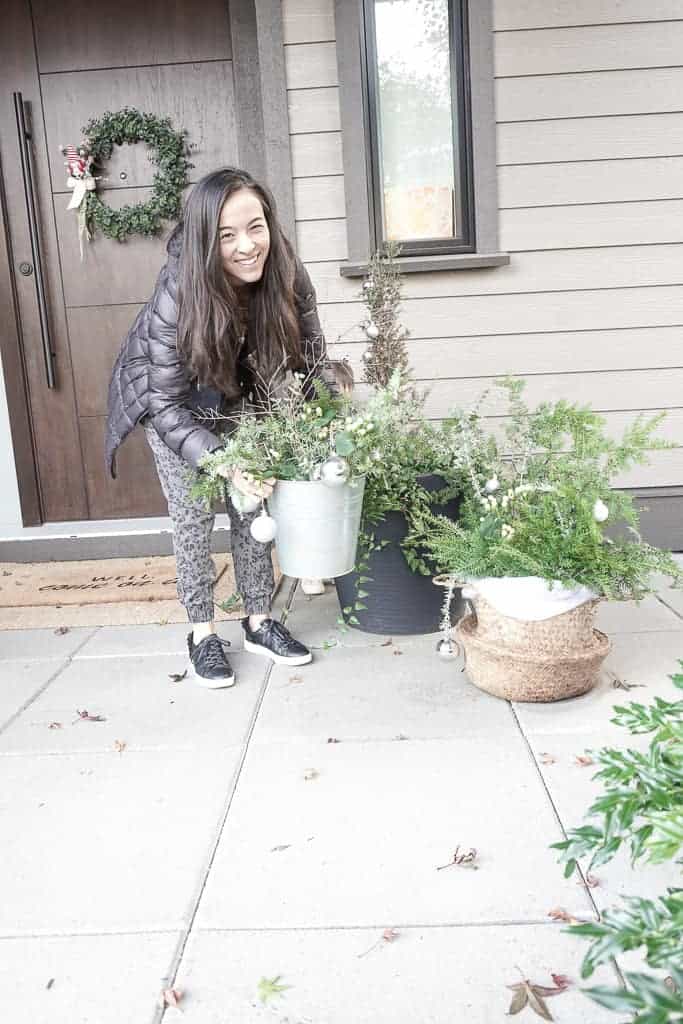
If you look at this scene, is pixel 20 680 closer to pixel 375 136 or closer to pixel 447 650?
pixel 447 650

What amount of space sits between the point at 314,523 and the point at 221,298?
644 mm

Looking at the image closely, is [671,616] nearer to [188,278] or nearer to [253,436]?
[253,436]

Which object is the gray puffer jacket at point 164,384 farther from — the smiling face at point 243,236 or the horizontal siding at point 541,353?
the horizontal siding at point 541,353

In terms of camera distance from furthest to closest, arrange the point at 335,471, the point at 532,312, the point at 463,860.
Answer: the point at 532,312 < the point at 335,471 < the point at 463,860

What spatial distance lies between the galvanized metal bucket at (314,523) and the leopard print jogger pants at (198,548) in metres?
0.34

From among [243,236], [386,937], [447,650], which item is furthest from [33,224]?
[386,937]

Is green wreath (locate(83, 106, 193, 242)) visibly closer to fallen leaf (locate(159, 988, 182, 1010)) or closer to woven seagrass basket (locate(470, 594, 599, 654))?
woven seagrass basket (locate(470, 594, 599, 654))

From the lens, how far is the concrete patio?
53.1 inches

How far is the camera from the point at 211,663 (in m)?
2.55

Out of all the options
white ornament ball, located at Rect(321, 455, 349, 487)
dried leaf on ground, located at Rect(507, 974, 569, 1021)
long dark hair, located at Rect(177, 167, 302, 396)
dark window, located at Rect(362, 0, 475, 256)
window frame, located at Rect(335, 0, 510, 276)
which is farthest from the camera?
dark window, located at Rect(362, 0, 475, 256)

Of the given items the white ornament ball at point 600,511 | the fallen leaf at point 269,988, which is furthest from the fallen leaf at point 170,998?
the white ornament ball at point 600,511

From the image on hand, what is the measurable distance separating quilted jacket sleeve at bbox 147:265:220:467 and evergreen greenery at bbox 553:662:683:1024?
5.16ft

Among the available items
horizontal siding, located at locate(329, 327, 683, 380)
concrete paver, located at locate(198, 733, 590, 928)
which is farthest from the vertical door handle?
concrete paver, located at locate(198, 733, 590, 928)

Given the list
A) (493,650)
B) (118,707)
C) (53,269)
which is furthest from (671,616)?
(53,269)
